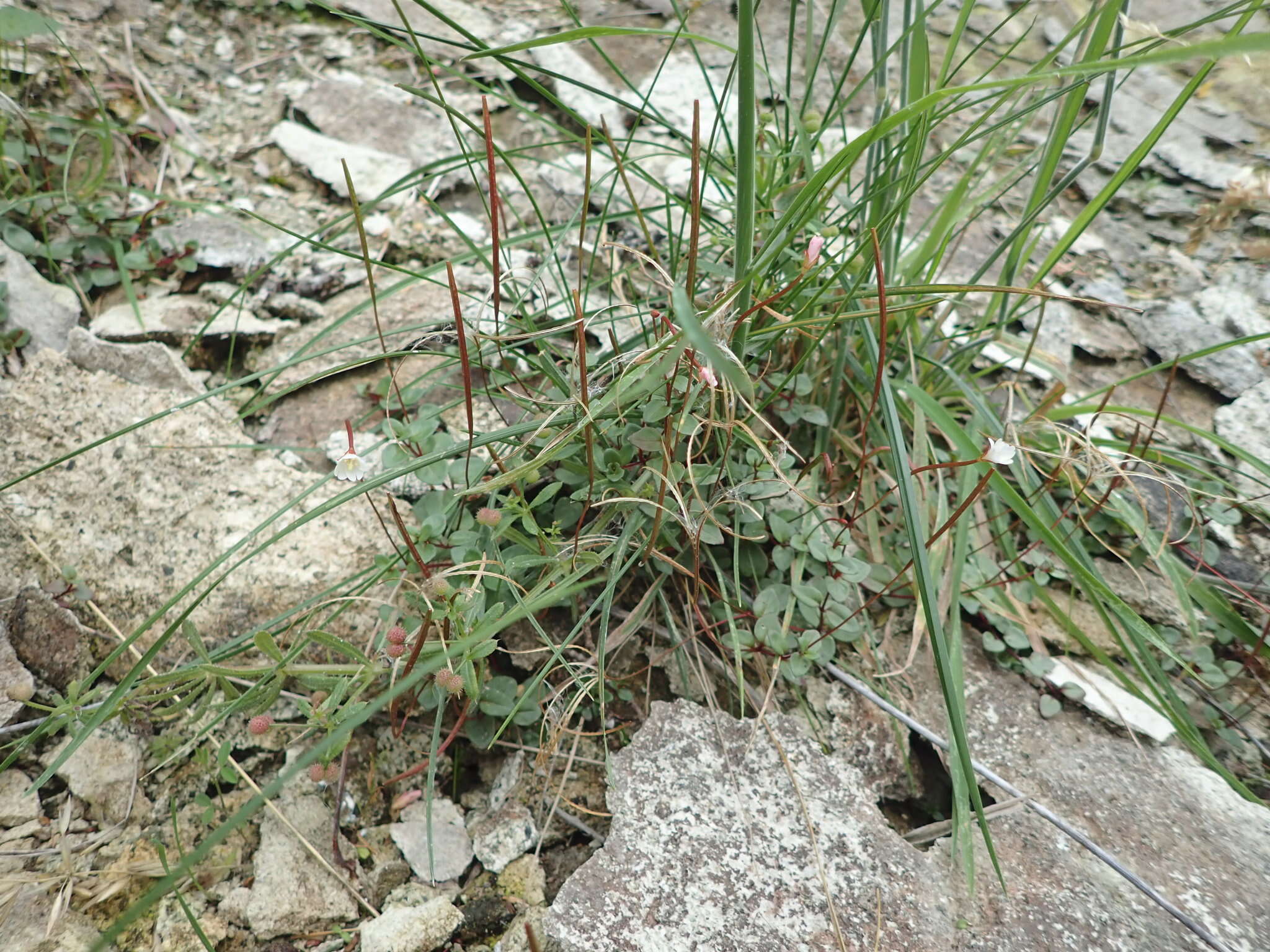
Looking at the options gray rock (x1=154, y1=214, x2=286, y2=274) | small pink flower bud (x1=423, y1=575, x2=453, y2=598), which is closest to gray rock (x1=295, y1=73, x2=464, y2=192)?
gray rock (x1=154, y1=214, x2=286, y2=274)

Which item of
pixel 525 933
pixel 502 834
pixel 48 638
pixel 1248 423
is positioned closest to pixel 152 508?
pixel 48 638

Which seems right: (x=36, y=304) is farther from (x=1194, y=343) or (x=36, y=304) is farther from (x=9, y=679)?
(x=1194, y=343)

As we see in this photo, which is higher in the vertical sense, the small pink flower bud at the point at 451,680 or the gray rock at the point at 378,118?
the gray rock at the point at 378,118

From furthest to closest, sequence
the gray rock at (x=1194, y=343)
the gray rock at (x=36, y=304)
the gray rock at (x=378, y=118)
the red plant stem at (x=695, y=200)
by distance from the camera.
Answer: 1. the gray rock at (x=378, y=118)
2. the gray rock at (x=1194, y=343)
3. the gray rock at (x=36, y=304)
4. the red plant stem at (x=695, y=200)

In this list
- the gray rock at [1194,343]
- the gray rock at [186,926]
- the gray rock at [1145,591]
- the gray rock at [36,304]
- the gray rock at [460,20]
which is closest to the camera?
the gray rock at [186,926]

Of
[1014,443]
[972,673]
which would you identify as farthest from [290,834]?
[1014,443]

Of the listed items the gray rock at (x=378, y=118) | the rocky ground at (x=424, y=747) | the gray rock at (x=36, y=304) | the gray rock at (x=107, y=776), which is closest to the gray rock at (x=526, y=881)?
the rocky ground at (x=424, y=747)

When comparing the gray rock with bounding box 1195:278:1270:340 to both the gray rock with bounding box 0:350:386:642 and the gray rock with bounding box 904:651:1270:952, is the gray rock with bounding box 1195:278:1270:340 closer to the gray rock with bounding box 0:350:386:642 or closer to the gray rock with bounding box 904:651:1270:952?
the gray rock with bounding box 904:651:1270:952

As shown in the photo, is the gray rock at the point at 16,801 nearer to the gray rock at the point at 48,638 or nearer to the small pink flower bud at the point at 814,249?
the gray rock at the point at 48,638
